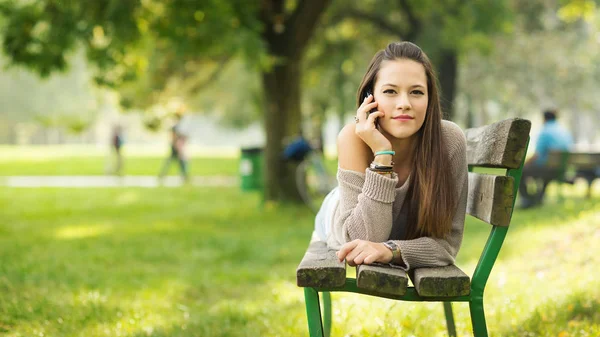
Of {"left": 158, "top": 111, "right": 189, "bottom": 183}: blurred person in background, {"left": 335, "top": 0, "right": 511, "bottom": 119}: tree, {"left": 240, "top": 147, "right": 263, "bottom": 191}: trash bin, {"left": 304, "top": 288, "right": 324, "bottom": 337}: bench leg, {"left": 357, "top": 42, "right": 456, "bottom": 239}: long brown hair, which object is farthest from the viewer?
{"left": 158, "top": 111, "right": 189, "bottom": 183}: blurred person in background

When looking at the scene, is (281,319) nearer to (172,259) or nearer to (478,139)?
(478,139)

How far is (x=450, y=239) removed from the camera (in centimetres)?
288

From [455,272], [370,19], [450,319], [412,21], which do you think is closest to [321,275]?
[455,272]

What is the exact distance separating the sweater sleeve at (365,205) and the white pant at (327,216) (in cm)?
22

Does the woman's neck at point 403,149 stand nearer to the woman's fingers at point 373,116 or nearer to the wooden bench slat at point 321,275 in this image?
the woman's fingers at point 373,116

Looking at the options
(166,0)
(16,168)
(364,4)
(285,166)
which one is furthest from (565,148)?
(16,168)

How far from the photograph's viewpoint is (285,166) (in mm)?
12430

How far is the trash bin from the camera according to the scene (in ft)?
47.7

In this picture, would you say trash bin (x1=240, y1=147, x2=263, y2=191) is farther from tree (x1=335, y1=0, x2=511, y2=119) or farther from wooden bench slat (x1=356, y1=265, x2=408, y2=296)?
wooden bench slat (x1=356, y1=265, x2=408, y2=296)

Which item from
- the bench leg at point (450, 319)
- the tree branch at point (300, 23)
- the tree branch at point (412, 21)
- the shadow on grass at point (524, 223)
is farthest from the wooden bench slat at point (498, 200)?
the tree branch at point (412, 21)

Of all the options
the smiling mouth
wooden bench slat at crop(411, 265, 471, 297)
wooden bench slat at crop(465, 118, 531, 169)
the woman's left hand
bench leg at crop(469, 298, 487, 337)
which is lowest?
bench leg at crop(469, 298, 487, 337)

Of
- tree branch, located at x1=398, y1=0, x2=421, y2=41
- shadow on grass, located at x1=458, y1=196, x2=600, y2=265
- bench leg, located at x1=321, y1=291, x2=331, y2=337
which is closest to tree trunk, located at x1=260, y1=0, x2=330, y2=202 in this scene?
shadow on grass, located at x1=458, y1=196, x2=600, y2=265

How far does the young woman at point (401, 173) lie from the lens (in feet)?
8.90

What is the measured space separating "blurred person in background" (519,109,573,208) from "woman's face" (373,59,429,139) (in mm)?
9493
